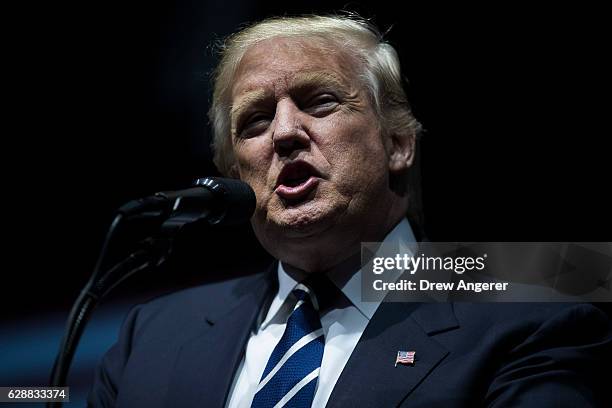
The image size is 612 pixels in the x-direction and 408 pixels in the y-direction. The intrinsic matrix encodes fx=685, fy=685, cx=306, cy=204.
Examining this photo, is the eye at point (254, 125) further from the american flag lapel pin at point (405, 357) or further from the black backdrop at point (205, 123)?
the american flag lapel pin at point (405, 357)

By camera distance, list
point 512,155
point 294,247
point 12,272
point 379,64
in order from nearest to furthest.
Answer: point 294,247
point 379,64
point 512,155
point 12,272

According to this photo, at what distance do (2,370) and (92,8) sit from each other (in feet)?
4.49

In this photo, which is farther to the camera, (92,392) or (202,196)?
(92,392)

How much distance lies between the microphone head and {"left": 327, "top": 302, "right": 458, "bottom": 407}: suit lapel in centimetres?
50

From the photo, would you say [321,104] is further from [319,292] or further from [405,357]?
[405,357]

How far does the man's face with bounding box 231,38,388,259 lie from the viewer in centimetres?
187

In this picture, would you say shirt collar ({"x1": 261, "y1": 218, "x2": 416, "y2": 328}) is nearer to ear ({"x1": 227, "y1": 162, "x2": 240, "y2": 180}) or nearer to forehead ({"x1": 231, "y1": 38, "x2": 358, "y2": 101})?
ear ({"x1": 227, "y1": 162, "x2": 240, "y2": 180})

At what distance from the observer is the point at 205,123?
268cm

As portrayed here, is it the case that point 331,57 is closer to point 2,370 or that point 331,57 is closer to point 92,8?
point 92,8

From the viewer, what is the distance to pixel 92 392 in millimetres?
2178

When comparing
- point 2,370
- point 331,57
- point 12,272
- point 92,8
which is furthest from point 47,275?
point 331,57

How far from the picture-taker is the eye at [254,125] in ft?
6.63

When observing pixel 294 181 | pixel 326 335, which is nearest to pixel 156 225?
pixel 294 181

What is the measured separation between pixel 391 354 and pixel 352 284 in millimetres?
293
